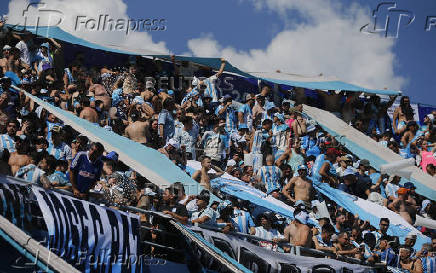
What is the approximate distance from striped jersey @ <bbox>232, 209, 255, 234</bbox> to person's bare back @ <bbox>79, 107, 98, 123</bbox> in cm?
293

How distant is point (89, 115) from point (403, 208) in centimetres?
657

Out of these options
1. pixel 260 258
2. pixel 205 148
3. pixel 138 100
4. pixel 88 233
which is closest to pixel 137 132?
pixel 138 100

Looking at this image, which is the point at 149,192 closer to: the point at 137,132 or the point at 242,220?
the point at 242,220

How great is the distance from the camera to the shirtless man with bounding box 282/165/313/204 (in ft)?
39.0

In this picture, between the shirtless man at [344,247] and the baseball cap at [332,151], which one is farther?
the baseball cap at [332,151]

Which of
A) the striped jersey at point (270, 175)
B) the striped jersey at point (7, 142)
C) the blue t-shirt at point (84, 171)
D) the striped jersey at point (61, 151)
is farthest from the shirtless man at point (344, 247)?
the striped jersey at point (7, 142)

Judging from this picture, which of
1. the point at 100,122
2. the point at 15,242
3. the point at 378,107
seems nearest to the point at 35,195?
the point at 15,242

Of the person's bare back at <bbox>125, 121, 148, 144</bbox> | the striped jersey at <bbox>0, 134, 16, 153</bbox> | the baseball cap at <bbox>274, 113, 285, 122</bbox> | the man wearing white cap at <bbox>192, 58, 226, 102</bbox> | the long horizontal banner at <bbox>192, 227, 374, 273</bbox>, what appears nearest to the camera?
the long horizontal banner at <bbox>192, 227, 374, 273</bbox>

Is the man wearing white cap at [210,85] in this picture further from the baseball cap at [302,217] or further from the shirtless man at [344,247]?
the shirtless man at [344,247]

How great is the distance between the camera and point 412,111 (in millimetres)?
17391

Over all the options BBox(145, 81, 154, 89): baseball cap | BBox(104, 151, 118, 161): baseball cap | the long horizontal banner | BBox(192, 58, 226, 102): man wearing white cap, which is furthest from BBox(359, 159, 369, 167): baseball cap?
BBox(104, 151, 118, 161): baseball cap

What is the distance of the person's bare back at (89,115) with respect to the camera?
10984 mm

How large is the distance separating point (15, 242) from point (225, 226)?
3.34 m

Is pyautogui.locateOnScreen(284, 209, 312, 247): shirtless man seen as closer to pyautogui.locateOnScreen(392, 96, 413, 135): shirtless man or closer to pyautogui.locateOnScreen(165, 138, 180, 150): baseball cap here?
pyautogui.locateOnScreen(165, 138, 180, 150): baseball cap
